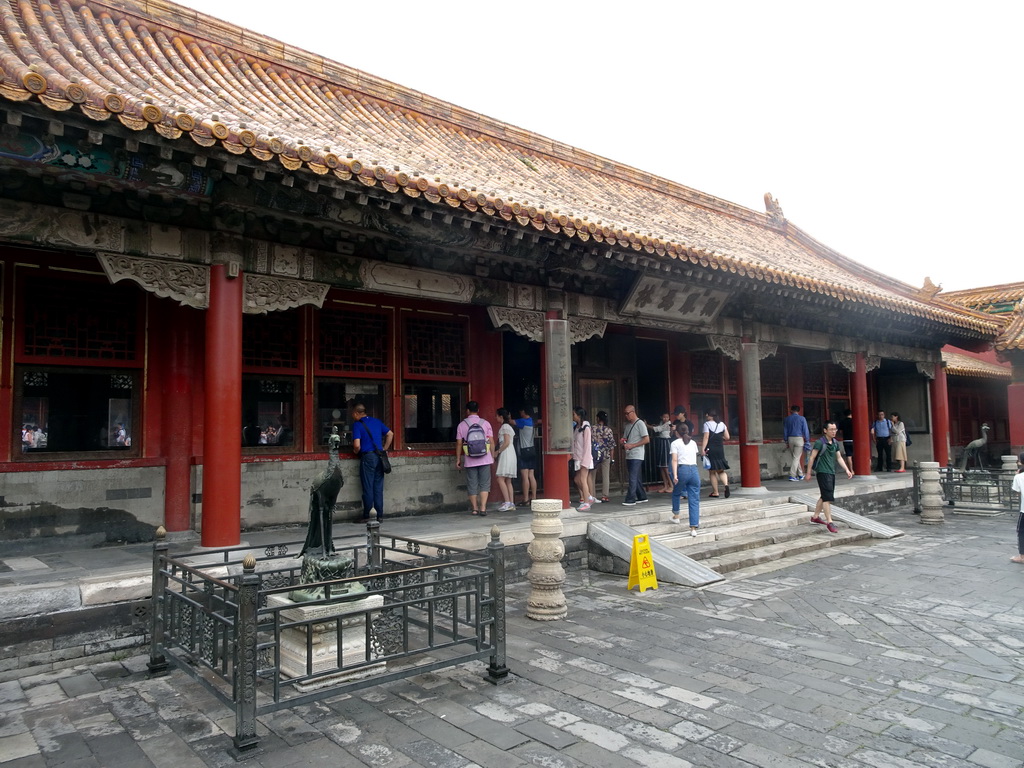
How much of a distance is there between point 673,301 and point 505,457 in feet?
10.3

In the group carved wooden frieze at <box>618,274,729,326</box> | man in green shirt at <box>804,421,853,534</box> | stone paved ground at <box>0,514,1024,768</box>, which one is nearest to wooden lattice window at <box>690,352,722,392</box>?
carved wooden frieze at <box>618,274,729,326</box>

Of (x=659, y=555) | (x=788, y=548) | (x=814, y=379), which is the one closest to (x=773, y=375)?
(x=814, y=379)

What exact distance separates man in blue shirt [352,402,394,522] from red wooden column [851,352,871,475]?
9.47m

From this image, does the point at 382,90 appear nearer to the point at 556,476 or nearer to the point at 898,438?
the point at 556,476

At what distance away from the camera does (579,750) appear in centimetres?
326

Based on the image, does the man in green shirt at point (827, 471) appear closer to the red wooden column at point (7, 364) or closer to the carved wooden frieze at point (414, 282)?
the carved wooden frieze at point (414, 282)

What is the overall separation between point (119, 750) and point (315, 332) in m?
5.30

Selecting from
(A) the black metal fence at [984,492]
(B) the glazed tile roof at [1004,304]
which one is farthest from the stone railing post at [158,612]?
(B) the glazed tile roof at [1004,304]

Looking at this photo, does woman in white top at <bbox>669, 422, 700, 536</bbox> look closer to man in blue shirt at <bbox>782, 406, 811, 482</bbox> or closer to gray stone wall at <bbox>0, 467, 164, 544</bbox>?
gray stone wall at <bbox>0, 467, 164, 544</bbox>

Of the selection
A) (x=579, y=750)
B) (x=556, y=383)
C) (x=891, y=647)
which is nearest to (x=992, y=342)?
(x=556, y=383)

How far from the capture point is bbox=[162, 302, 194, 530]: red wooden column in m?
6.87

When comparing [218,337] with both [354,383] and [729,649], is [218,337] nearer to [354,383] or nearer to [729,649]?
[354,383]

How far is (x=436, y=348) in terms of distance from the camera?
9047 mm

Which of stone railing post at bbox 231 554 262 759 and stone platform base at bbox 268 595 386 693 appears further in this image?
stone platform base at bbox 268 595 386 693
